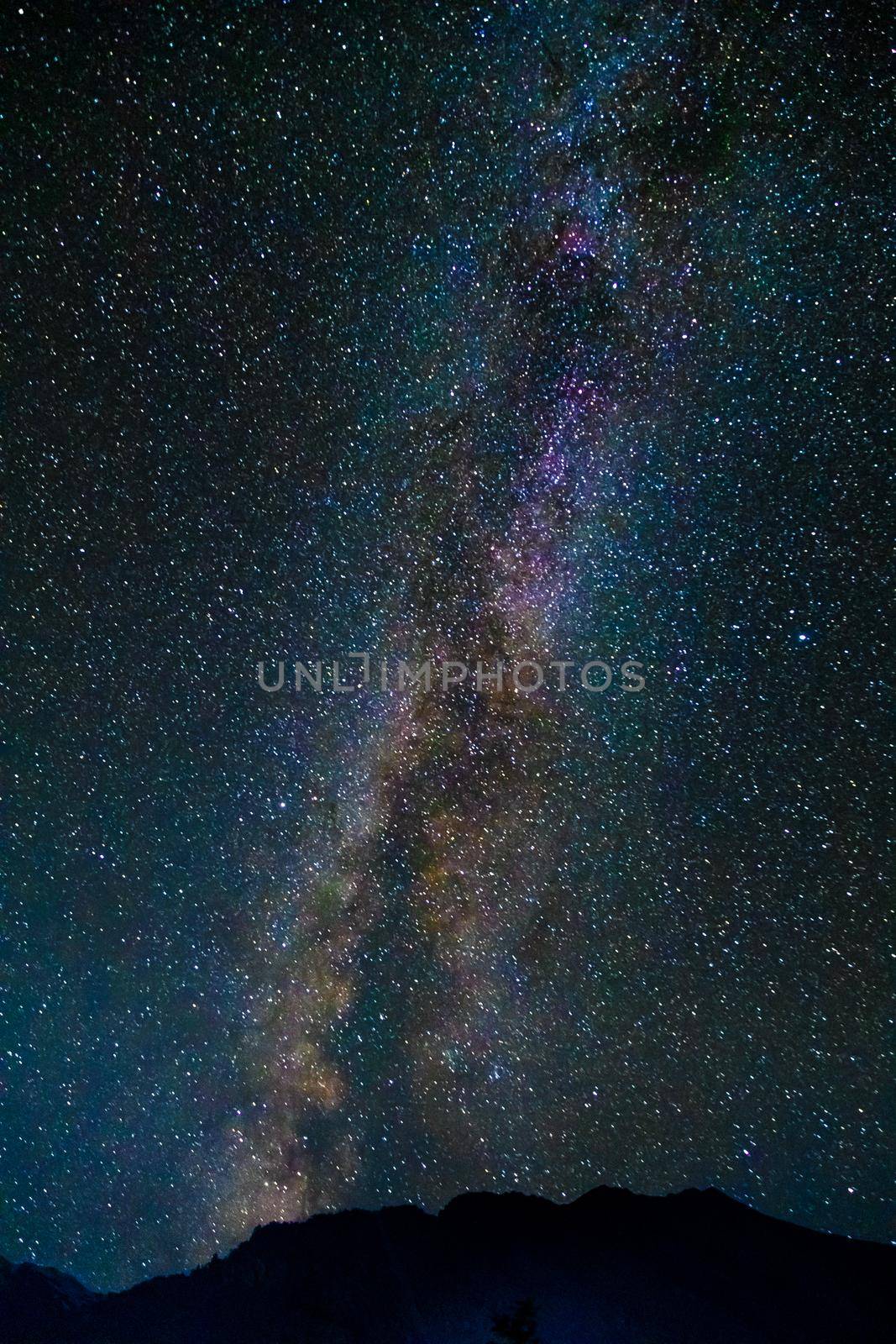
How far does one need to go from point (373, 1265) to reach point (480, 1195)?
1426 centimetres

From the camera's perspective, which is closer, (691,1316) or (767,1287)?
(691,1316)

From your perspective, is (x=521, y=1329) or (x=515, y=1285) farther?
(x=515, y=1285)

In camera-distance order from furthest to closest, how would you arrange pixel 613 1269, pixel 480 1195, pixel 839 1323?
pixel 480 1195 < pixel 613 1269 < pixel 839 1323

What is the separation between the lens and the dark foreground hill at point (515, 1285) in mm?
38094

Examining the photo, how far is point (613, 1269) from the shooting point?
145 ft

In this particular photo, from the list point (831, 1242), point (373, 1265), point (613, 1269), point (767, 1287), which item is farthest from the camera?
point (373, 1265)

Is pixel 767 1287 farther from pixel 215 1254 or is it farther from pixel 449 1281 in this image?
pixel 215 1254

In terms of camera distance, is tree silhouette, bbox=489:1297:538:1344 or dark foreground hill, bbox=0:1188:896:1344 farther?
dark foreground hill, bbox=0:1188:896:1344

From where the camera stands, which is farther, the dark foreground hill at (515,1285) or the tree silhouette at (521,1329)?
the dark foreground hill at (515,1285)

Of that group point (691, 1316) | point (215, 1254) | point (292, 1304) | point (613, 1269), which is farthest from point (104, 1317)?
point (691, 1316)

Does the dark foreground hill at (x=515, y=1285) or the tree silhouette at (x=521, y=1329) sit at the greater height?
the tree silhouette at (x=521, y=1329)

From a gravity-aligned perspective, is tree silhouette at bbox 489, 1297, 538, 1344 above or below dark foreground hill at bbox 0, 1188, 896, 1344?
above

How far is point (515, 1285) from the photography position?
155 feet

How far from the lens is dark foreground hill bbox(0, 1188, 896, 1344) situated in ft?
125
